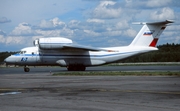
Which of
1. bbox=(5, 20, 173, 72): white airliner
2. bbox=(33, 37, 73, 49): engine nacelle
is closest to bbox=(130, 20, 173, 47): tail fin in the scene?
bbox=(5, 20, 173, 72): white airliner

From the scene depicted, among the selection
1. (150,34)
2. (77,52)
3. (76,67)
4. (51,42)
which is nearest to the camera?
(51,42)

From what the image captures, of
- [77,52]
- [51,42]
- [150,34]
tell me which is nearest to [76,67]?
[77,52]

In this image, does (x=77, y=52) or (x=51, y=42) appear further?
(x=77, y=52)

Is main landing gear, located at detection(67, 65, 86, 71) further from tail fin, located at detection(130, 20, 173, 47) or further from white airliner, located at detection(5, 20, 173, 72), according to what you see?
tail fin, located at detection(130, 20, 173, 47)

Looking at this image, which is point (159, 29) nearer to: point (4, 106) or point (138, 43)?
point (138, 43)

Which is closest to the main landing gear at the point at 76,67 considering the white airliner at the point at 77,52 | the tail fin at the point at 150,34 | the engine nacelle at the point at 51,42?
the white airliner at the point at 77,52

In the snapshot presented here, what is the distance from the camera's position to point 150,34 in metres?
44.7

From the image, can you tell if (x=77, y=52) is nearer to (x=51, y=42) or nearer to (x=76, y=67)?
(x=76, y=67)

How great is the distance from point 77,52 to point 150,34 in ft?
31.2

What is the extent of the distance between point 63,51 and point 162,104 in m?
32.5

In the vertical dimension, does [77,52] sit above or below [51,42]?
below

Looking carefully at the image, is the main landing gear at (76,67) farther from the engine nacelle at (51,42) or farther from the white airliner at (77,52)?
the engine nacelle at (51,42)

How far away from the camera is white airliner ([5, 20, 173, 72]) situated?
4216 cm

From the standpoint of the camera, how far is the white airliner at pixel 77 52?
42.2m
